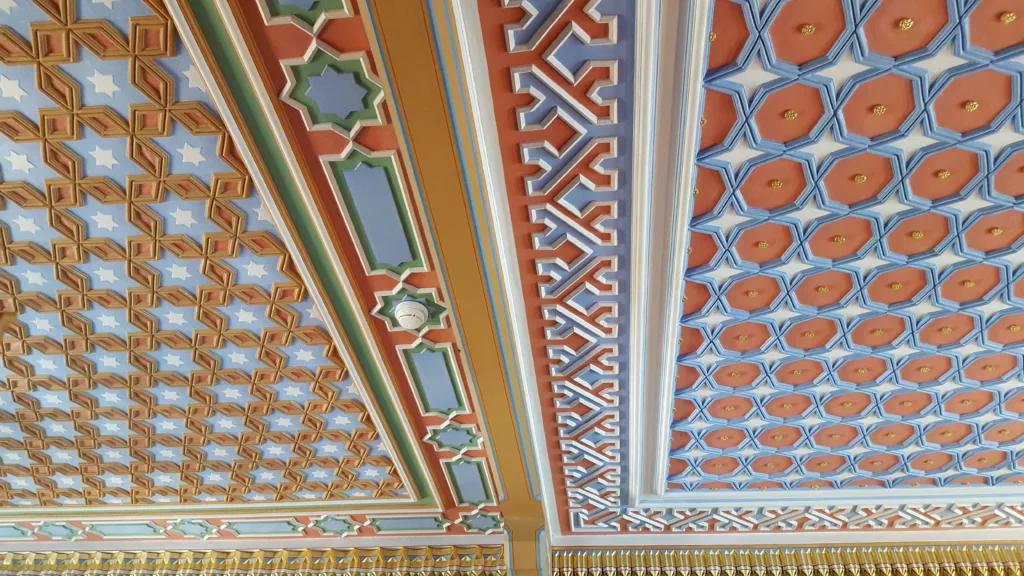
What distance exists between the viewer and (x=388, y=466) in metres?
5.27

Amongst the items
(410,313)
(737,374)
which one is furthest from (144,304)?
(737,374)

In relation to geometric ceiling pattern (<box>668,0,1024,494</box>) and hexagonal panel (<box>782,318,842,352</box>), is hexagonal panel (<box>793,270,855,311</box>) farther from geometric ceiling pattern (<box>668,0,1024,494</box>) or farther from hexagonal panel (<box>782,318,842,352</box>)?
hexagonal panel (<box>782,318,842,352</box>)

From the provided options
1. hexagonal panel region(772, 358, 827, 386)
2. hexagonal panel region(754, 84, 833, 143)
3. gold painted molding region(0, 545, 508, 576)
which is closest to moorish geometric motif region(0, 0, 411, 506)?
gold painted molding region(0, 545, 508, 576)

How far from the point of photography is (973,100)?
2723 mm

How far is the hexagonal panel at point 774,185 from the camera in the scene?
3.02m

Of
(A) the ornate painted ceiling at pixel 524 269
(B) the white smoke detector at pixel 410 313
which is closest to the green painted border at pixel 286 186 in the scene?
(A) the ornate painted ceiling at pixel 524 269

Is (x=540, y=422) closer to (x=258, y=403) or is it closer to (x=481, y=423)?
(x=481, y=423)

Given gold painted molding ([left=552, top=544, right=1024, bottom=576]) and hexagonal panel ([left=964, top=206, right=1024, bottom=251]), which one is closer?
hexagonal panel ([left=964, top=206, right=1024, bottom=251])

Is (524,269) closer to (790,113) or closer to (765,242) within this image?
(765,242)

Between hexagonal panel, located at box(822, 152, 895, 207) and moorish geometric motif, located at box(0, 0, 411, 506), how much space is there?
2701 millimetres

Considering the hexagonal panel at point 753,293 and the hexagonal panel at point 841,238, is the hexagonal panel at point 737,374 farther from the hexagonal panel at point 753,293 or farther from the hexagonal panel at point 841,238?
the hexagonal panel at point 841,238

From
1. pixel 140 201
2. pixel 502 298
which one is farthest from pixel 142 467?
pixel 502 298

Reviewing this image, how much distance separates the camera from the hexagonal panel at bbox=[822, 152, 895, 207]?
2979mm

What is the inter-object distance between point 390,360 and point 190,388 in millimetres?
1389
